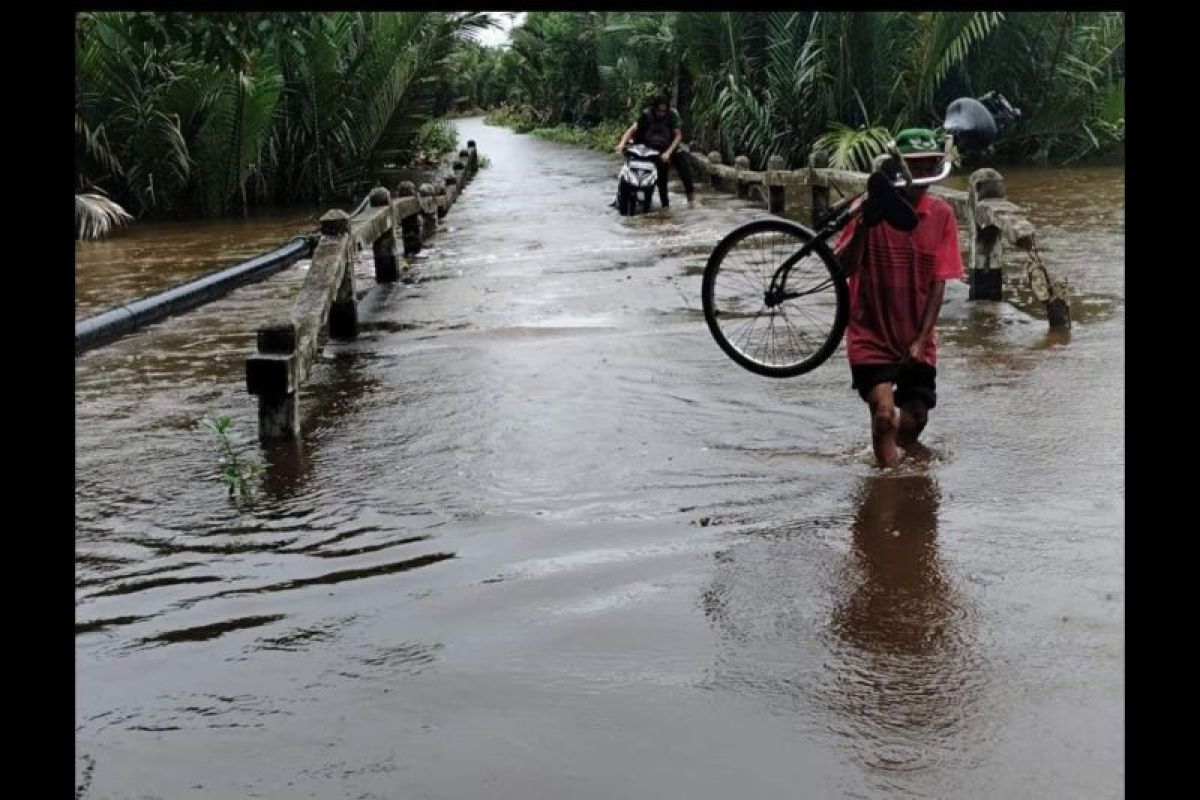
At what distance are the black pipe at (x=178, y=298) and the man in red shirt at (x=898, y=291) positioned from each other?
182 inches

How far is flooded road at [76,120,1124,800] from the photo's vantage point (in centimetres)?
331

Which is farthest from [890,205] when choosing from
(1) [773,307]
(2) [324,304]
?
(2) [324,304]

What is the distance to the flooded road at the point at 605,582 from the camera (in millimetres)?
3314

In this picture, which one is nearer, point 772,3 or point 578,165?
point 772,3

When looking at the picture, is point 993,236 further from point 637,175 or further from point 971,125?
point 637,175

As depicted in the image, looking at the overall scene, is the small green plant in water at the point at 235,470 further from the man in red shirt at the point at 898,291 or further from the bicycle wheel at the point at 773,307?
the man in red shirt at the point at 898,291

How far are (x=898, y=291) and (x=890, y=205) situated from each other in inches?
13.6

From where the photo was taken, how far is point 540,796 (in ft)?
10.3

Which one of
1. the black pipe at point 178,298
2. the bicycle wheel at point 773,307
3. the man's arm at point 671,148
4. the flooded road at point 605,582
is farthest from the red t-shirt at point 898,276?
the man's arm at point 671,148

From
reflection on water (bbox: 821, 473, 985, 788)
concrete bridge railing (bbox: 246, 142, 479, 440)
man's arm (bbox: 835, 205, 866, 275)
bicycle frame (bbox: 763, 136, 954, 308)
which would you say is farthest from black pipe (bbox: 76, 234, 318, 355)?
reflection on water (bbox: 821, 473, 985, 788)
